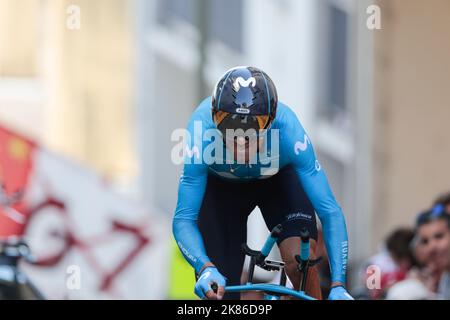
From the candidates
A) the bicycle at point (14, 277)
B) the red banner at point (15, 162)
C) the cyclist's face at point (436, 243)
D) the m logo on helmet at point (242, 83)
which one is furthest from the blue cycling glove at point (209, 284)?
the red banner at point (15, 162)

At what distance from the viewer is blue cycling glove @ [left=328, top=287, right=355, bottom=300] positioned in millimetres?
5992

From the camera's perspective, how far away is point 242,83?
20.4 ft

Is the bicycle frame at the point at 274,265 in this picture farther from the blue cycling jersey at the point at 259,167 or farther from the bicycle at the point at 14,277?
the bicycle at the point at 14,277

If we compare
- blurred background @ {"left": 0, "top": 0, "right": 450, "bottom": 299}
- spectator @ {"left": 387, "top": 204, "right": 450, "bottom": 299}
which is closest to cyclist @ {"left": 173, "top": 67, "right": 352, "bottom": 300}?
spectator @ {"left": 387, "top": 204, "right": 450, "bottom": 299}

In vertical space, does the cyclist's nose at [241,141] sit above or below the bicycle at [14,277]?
above

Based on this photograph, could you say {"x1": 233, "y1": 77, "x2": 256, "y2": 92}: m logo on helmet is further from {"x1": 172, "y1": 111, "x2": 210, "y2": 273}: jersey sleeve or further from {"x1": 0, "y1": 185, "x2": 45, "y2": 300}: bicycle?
{"x1": 0, "y1": 185, "x2": 45, "y2": 300}: bicycle

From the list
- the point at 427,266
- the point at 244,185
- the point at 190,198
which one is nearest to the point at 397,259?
the point at 427,266

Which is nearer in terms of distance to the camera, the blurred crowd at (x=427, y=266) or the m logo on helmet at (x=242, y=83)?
the m logo on helmet at (x=242, y=83)

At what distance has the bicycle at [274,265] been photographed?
5992mm

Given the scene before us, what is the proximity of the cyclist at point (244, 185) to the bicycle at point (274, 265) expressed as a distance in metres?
0.12

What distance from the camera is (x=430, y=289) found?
29.3 ft

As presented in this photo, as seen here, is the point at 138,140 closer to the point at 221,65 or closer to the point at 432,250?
the point at 221,65

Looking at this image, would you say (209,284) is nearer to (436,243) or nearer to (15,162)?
(436,243)

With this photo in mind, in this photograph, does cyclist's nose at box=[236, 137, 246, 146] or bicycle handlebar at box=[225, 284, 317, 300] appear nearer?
bicycle handlebar at box=[225, 284, 317, 300]
